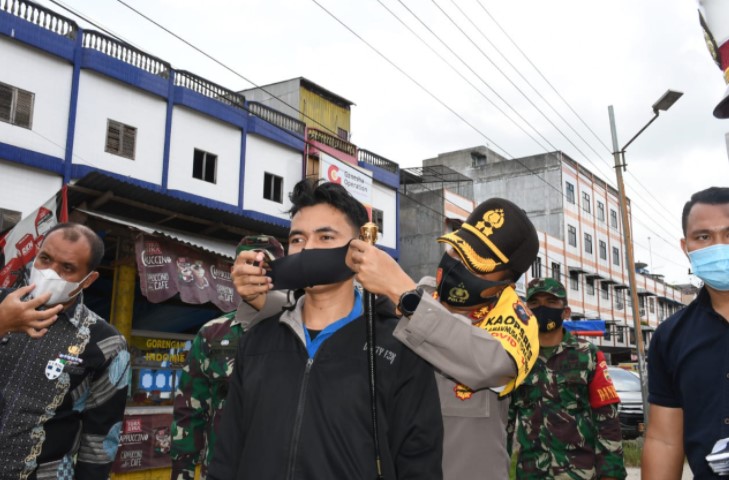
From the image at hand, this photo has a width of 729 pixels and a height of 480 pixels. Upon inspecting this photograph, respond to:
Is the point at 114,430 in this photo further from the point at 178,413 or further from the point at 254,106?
the point at 254,106

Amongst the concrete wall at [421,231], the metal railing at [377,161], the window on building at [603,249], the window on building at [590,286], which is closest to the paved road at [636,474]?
the metal railing at [377,161]

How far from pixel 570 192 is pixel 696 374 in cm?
4128

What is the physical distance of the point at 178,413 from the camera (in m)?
3.73

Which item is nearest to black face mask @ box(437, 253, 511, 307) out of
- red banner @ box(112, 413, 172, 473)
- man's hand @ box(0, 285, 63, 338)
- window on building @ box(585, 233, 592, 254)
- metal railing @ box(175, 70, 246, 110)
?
man's hand @ box(0, 285, 63, 338)

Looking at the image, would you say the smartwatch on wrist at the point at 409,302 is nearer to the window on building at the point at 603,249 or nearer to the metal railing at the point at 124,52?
the metal railing at the point at 124,52

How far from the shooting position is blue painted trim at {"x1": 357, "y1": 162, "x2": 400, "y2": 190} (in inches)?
1027

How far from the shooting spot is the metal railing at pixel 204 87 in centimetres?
1902

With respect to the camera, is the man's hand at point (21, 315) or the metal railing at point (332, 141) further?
the metal railing at point (332, 141)

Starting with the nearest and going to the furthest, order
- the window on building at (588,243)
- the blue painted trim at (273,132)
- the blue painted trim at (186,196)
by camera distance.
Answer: the blue painted trim at (186,196) → the blue painted trim at (273,132) → the window on building at (588,243)

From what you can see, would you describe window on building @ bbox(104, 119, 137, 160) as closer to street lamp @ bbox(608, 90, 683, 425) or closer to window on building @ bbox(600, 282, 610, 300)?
street lamp @ bbox(608, 90, 683, 425)

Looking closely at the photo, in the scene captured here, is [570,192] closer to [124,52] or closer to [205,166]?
[205,166]

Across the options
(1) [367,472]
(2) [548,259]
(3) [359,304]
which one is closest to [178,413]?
(3) [359,304]

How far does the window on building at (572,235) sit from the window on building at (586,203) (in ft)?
8.22

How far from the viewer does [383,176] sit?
87.5ft
